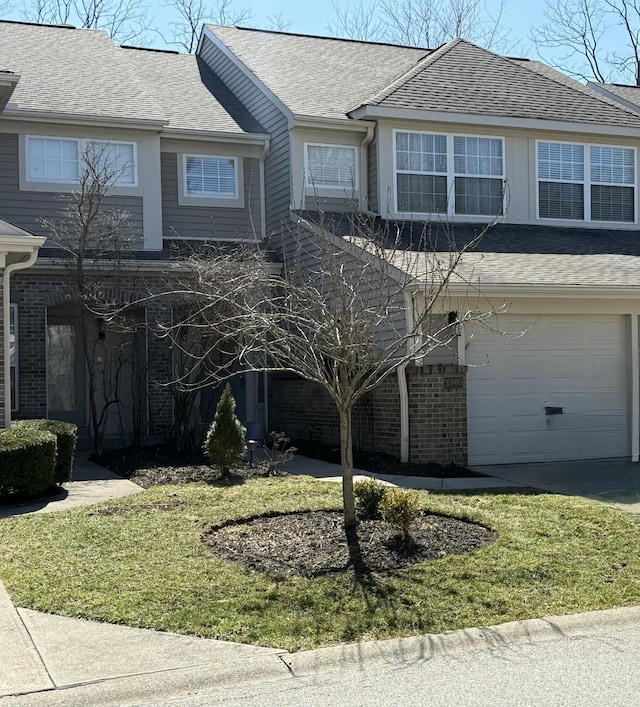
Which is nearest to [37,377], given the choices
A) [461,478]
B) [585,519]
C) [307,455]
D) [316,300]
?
[307,455]

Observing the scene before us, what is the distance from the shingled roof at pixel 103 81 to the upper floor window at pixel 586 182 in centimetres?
584

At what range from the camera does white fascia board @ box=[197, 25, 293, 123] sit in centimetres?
1711

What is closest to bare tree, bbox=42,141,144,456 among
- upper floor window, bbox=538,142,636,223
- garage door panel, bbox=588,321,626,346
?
garage door panel, bbox=588,321,626,346

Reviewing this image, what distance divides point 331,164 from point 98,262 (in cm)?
496

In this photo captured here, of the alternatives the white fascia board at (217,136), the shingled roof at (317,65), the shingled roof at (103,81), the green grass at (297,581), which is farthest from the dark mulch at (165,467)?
the shingled roof at (317,65)

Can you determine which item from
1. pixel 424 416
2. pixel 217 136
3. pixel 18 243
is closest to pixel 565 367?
pixel 424 416

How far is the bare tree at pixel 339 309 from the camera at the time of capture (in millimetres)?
8188

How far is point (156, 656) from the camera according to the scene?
5.50 meters

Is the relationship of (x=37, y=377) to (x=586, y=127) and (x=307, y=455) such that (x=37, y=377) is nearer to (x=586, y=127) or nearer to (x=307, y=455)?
(x=307, y=455)

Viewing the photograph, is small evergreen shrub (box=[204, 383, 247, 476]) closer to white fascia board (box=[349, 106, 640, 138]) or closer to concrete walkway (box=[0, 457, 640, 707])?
concrete walkway (box=[0, 457, 640, 707])

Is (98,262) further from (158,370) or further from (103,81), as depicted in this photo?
(103,81)

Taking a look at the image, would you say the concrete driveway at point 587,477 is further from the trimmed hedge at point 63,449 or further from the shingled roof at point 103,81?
the shingled roof at point 103,81

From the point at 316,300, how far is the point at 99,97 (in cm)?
1068

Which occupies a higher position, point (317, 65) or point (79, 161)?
point (317, 65)
